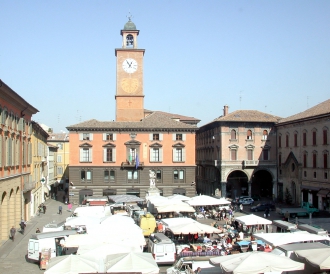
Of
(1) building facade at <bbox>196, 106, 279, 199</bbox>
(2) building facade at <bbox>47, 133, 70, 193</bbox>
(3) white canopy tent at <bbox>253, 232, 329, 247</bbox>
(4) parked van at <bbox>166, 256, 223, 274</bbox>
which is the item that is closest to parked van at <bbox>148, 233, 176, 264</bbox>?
(4) parked van at <bbox>166, 256, 223, 274</bbox>

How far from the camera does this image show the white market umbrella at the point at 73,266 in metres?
16.8

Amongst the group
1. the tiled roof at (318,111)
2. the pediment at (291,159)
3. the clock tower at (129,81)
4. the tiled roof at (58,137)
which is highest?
the clock tower at (129,81)

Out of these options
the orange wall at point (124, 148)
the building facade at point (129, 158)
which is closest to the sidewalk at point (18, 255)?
the building facade at point (129, 158)

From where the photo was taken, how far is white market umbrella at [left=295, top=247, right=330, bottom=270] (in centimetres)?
1698

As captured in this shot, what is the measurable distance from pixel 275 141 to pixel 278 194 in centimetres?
680

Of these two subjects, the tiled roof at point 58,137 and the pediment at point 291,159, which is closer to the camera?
the pediment at point 291,159

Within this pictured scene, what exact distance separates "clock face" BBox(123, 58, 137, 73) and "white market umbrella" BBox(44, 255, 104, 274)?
149ft

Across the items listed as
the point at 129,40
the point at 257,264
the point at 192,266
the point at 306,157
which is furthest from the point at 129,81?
the point at 257,264

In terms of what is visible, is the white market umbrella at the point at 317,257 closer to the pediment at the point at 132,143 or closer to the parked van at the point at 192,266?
the parked van at the point at 192,266

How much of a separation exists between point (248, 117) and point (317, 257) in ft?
132

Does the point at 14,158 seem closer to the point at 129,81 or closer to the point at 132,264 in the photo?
the point at 132,264

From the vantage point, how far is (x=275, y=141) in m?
57.5

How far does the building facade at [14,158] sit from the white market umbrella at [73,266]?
12.7 m

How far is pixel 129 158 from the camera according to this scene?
5472 centimetres
